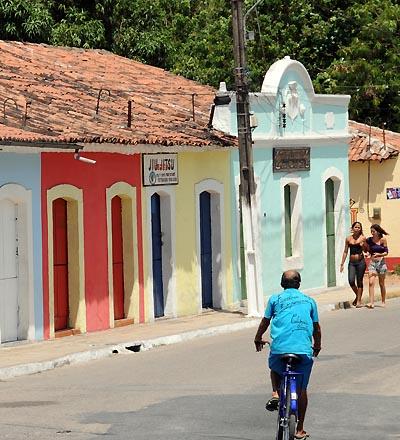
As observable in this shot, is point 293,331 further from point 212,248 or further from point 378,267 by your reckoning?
point 378,267

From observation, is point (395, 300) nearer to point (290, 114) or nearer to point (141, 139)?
point (290, 114)

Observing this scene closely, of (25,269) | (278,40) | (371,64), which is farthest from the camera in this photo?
(278,40)

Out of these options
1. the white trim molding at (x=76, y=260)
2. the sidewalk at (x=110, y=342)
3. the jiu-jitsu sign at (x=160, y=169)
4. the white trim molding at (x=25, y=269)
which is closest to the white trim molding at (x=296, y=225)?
the sidewalk at (x=110, y=342)

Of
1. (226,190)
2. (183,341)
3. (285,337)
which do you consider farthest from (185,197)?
(285,337)

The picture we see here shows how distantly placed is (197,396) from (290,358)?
3427 mm

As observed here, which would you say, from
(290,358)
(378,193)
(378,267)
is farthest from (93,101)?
(290,358)

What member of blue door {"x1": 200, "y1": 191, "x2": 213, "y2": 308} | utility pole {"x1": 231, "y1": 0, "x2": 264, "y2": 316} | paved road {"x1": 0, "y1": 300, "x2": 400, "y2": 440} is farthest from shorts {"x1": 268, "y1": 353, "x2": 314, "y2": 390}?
blue door {"x1": 200, "y1": 191, "x2": 213, "y2": 308}

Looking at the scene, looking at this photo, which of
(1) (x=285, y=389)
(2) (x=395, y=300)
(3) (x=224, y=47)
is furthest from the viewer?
(3) (x=224, y=47)

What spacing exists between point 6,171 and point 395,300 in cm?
1092

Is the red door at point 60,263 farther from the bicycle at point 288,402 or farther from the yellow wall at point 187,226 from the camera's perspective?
the bicycle at point 288,402

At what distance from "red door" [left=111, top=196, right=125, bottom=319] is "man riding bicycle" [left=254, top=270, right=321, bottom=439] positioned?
1149 centimetres

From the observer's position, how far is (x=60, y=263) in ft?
68.4

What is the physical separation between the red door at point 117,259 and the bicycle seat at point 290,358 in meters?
11.8

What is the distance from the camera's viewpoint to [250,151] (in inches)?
905
